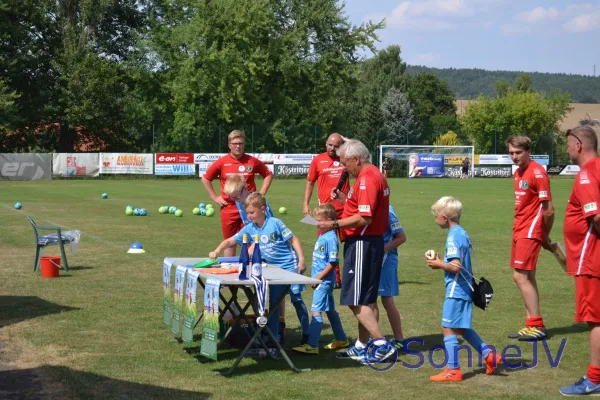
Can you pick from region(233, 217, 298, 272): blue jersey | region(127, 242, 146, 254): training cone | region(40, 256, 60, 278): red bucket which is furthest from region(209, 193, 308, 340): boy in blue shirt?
region(127, 242, 146, 254): training cone

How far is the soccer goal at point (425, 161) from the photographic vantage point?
195ft

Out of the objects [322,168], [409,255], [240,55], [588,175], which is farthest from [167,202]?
[240,55]

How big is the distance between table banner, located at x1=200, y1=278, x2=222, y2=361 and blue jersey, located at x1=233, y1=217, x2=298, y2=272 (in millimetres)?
994

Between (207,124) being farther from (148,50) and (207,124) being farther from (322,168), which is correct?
(322,168)

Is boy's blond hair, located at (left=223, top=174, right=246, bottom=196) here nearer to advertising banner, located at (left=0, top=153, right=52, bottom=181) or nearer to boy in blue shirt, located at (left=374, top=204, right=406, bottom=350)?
boy in blue shirt, located at (left=374, top=204, right=406, bottom=350)

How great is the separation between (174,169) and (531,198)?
45410mm

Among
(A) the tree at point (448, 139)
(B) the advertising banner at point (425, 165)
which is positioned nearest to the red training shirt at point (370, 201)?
(B) the advertising banner at point (425, 165)

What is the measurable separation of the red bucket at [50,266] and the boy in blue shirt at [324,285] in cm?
595

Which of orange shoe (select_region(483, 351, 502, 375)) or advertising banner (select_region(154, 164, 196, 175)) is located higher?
advertising banner (select_region(154, 164, 196, 175))

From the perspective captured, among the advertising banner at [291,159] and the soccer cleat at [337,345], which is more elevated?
the advertising banner at [291,159]

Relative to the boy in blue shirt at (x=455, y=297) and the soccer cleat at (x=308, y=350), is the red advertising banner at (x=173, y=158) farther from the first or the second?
the boy in blue shirt at (x=455, y=297)

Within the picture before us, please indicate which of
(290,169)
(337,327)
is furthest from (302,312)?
(290,169)

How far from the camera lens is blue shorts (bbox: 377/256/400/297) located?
27.1ft

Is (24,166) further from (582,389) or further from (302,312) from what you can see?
(582,389)
